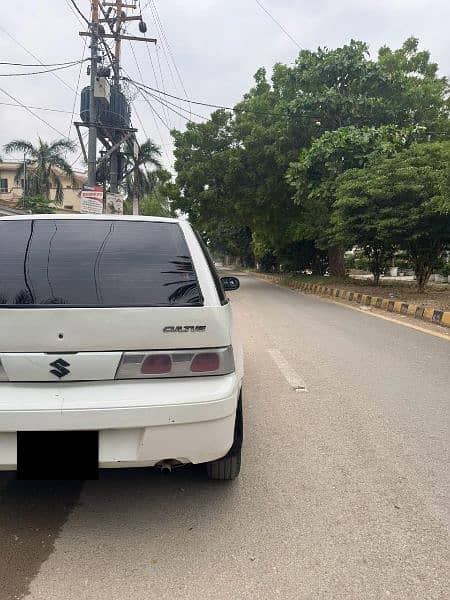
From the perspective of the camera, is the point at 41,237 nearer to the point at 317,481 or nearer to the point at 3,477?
the point at 3,477

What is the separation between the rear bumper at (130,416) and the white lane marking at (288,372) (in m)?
2.76

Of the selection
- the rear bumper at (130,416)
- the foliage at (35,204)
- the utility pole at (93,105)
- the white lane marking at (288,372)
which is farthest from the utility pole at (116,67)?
the rear bumper at (130,416)

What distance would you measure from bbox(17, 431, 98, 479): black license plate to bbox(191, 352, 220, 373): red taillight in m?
0.57

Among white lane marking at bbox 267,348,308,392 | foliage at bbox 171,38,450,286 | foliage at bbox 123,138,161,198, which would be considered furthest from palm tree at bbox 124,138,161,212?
white lane marking at bbox 267,348,308,392

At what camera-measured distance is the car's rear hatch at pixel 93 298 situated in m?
2.39

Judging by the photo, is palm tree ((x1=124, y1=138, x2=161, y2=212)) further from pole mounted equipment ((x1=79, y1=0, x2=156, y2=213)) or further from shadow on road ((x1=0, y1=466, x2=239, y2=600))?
shadow on road ((x1=0, y1=466, x2=239, y2=600))

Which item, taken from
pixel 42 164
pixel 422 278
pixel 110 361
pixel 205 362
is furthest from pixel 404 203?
pixel 42 164

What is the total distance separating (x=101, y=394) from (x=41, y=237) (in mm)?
1036

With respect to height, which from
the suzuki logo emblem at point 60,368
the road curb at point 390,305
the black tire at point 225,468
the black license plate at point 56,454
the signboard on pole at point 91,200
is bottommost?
the black tire at point 225,468

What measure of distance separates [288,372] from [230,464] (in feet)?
9.94

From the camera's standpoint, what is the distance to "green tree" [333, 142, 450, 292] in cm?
1223

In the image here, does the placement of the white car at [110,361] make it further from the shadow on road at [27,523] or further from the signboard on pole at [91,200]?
the signboard on pole at [91,200]

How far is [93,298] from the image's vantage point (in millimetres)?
2537

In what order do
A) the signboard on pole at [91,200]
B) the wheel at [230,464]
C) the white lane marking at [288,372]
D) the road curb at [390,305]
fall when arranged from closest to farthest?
the wheel at [230,464]
the white lane marking at [288,372]
the road curb at [390,305]
the signboard on pole at [91,200]
